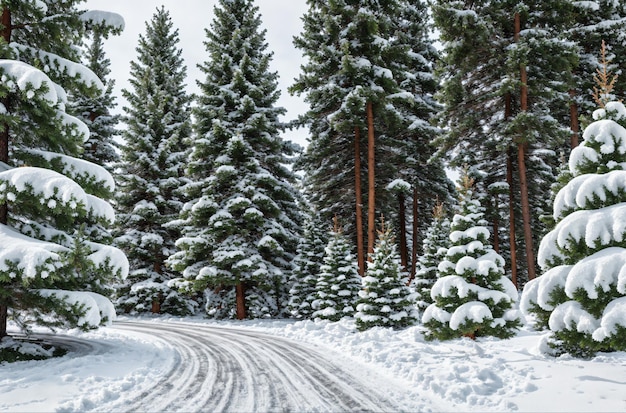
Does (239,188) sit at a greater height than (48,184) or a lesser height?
greater

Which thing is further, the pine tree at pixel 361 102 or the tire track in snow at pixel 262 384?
A: the pine tree at pixel 361 102

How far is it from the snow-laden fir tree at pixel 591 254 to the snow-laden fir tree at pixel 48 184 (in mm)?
10042

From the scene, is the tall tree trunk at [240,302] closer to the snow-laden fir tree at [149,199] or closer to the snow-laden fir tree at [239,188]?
the snow-laden fir tree at [239,188]

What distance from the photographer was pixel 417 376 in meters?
7.19

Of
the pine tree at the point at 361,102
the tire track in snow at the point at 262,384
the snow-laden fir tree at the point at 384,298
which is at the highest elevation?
the pine tree at the point at 361,102

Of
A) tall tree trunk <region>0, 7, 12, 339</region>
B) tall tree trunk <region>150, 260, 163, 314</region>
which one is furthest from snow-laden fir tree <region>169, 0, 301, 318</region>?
tall tree trunk <region>0, 7, 12, 339</region>

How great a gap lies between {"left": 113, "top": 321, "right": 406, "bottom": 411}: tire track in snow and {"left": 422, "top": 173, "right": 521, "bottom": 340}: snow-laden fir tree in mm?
3080

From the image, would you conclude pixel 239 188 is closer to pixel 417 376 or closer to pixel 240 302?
pixel 240 302

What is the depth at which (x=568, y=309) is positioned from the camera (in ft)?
23.7

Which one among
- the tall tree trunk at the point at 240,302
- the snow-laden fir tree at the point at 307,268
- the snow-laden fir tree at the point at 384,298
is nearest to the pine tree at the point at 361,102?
the snow-laden fir tree at the point at 307,268

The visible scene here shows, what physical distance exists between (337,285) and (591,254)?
10813 millimetres

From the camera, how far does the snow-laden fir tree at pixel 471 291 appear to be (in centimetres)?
978

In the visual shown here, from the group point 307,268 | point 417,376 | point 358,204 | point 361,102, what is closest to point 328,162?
point 358,204

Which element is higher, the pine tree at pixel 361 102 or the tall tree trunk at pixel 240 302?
the pine tree at pixel 361 102
